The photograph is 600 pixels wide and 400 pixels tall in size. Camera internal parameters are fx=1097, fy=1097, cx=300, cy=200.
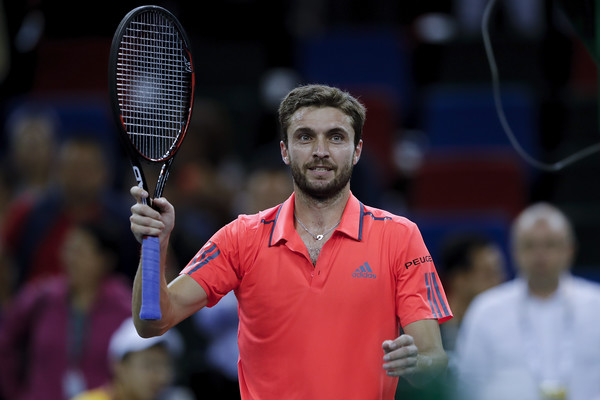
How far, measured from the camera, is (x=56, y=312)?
6.20m

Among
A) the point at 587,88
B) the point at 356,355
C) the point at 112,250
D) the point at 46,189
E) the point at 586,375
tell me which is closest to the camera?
the point at 356,355

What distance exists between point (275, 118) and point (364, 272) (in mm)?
5733

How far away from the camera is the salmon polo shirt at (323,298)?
324cm

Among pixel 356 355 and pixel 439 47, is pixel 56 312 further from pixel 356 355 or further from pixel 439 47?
pixel 439 47

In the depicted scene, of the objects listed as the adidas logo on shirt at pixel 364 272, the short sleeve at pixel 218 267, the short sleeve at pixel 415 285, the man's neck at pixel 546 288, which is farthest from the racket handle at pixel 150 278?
the man's neck at pixel 546 288

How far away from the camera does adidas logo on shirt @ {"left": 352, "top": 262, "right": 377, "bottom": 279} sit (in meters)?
3.30

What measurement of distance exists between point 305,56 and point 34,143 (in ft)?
8.77

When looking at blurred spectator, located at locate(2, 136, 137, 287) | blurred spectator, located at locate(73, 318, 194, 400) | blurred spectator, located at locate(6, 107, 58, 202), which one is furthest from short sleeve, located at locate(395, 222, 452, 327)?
blurred spectator, located at locate(6, 107, 58, 202)

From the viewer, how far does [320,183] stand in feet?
11.0

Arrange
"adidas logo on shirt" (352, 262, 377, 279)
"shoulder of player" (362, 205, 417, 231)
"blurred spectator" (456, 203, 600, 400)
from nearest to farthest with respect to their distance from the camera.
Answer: "adidas logo on shirt" (352, 262, 377, 279) → "shoulder of player" (362, 205, 417, 231) → "blurred spectator" (456, 203, 600, 400)

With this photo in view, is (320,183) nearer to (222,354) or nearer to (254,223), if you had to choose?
(254,223)

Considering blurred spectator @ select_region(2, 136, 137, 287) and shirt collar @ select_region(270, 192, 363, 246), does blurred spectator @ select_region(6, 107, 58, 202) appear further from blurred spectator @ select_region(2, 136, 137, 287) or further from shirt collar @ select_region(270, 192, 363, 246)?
shirt collar @ select_region(270, 192, 363, 246)

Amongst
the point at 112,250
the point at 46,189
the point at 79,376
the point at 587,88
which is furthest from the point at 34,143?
the point at 587,88

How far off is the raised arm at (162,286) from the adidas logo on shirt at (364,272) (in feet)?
1.58
